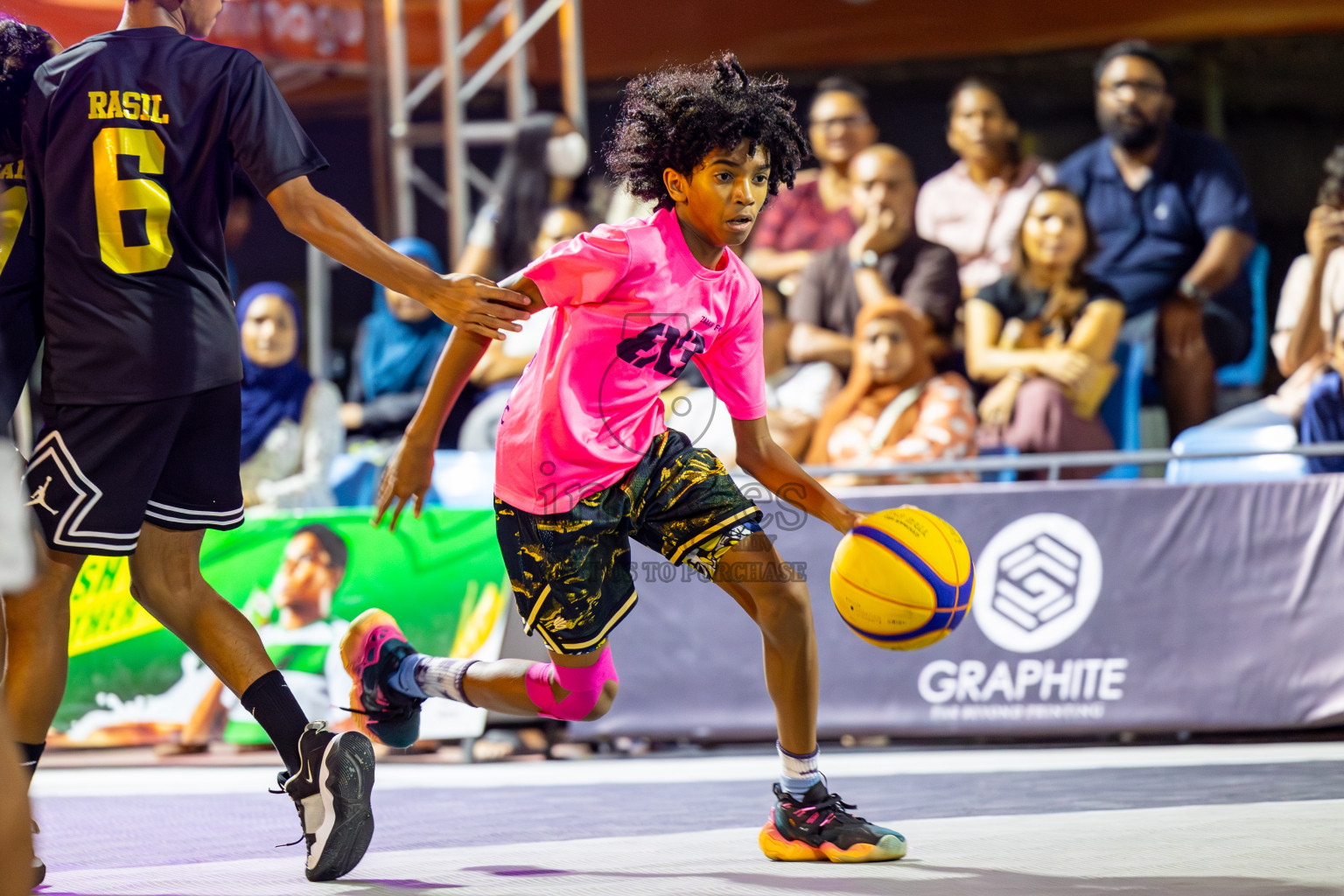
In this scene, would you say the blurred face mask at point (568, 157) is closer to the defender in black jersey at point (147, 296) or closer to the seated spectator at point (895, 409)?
the seated spectator at point (895, 409)

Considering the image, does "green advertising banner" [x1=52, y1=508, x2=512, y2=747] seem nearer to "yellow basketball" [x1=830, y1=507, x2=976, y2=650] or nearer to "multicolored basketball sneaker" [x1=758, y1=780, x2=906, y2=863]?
"multicolored basketball sneaker" [x1=758, y1=780, x2=906, y2=863]

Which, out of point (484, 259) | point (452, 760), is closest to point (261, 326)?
point (484, 259)

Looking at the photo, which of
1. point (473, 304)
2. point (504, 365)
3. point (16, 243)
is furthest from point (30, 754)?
point (504, 365)

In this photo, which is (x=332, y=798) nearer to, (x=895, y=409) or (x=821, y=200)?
(x=895, y=409)

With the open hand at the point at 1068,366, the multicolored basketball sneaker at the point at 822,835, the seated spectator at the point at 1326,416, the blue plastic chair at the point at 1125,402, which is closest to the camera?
the multicolored basketball sneaker at the point at 822,835

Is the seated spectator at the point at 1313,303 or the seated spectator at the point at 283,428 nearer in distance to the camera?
the seated spectator at the point at 1313,303

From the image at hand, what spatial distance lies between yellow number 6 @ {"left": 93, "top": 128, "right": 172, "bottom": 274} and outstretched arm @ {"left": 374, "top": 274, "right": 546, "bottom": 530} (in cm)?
71

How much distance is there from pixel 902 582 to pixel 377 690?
1578mm

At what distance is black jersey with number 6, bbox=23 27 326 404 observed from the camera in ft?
9.86

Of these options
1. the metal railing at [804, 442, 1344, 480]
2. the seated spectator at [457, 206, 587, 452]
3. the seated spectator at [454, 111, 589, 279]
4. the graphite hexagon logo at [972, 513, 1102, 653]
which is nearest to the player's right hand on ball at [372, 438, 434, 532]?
the metal railing at [804, 442, 1344, 480]

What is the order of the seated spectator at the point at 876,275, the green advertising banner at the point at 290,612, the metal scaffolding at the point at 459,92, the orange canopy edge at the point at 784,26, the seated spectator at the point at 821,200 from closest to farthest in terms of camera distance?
the green advertising banner at the point at 290,612
the seated spectator at the point at 876,275
the seated spectator at the point at 821,200
the orange canopy edge at the point at 784,26
the metal scaffolding at the point at 459,92

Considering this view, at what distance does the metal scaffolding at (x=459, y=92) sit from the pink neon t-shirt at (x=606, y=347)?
18.7 feet

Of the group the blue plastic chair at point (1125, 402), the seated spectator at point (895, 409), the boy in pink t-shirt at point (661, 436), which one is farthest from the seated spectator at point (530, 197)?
the boy in pink t-shirt at point (661, 436)

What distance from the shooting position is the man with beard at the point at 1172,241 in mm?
7137
